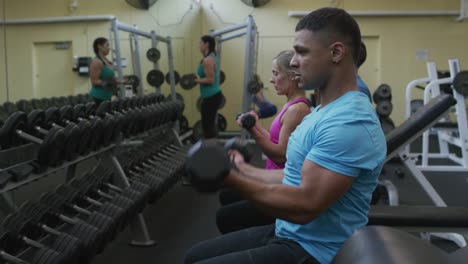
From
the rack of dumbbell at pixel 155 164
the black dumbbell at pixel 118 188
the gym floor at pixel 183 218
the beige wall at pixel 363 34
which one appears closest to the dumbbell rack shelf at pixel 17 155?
the black dumbbell at pixel 118 188

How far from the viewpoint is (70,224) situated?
2170 mm

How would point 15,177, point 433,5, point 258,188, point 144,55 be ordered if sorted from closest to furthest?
point 258,188 → point 15,177 → point 144,55 → point 433,5

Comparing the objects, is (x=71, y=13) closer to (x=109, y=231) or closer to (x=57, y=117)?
(x=57, y=117)

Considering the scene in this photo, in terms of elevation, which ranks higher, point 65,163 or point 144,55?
point 144,55

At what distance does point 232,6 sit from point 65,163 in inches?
234

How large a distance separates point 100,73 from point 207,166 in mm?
3343

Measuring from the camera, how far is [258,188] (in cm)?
100

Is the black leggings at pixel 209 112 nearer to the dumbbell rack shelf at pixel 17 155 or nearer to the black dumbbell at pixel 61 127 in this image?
the black dumbbell at pixel 61 127

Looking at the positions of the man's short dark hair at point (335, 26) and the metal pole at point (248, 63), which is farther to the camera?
the metal pole at point (248, 63)

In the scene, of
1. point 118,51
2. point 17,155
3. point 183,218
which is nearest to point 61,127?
point 17,155

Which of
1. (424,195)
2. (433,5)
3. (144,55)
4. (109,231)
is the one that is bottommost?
(424,195)

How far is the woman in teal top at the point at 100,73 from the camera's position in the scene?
3.90 metres

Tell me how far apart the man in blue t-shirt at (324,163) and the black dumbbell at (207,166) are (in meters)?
0.07

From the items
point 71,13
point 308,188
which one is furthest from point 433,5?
point 308,188
